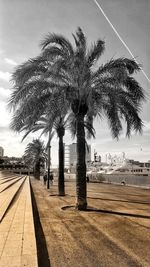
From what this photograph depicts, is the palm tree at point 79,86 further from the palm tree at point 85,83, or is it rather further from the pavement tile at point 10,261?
the pavement tile at point 10,261

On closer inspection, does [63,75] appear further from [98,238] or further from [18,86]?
[98,238]

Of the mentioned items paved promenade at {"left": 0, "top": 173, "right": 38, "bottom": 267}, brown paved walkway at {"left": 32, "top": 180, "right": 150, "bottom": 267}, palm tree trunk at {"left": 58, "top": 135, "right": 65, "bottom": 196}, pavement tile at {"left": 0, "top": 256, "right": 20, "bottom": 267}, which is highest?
palm tree trunk at {"left": 58, "top": 135, "right": 65, "bottom": 196}

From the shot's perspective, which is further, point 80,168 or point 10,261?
point 80,168

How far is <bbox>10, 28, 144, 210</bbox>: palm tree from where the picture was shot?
481 inches

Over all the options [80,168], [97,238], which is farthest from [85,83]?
[97,238]

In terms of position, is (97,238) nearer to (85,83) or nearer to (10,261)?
(10,261)

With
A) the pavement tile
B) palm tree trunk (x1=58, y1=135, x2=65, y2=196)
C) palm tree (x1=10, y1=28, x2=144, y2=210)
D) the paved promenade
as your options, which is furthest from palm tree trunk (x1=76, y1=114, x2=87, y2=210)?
the pavement tile

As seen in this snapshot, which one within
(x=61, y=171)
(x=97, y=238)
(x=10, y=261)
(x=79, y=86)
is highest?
(x=79, y=86)

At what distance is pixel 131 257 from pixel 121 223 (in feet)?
11.5

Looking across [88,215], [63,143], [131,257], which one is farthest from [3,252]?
[63,143]

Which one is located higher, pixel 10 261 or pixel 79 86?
pixel 79 86

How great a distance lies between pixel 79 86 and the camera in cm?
1244

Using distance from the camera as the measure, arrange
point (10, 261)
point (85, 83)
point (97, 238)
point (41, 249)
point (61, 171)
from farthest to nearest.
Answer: point (61, 171), point (85, 83), point (97, 238), point (41, 249), point (10, 261)

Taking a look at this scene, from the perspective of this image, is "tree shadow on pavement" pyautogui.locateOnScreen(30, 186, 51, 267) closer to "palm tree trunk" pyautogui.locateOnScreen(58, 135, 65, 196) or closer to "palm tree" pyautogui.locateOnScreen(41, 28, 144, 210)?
"palm tree" pyautogui.locateOnScreen(41, 28, 144, 210)
